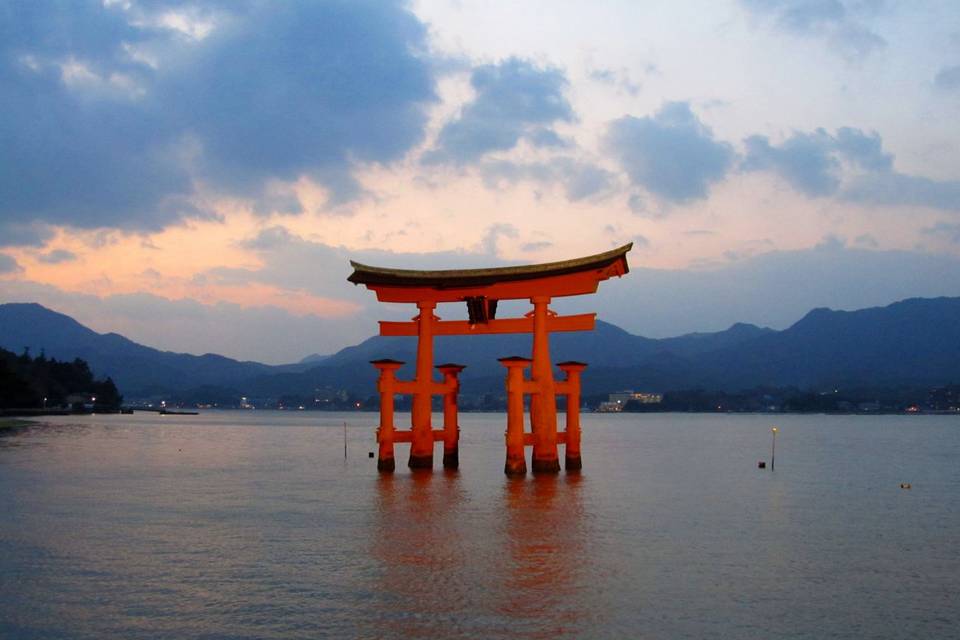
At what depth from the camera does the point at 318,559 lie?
1852 centimetres

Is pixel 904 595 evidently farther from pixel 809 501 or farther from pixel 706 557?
pixel 809 501

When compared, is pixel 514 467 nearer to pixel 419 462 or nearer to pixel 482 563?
pixel 419 462

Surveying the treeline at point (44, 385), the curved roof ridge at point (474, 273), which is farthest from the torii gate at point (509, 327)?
the treeline at point (44, 385)

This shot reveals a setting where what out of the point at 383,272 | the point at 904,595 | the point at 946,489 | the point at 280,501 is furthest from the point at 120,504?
the point at 946,489

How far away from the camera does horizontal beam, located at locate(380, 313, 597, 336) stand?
33.0 meters

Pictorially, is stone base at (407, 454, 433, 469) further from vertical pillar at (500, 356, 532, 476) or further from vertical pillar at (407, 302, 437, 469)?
vertical pillar at (500, 356, 532, 476)

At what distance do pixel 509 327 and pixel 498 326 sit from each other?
472 mm

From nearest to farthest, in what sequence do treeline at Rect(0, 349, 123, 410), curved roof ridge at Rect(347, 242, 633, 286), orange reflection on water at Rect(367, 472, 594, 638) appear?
orange reflection on water at Rect(367, 472, 594, 638) → curved roof ridge at Rect(347, 242, 633, 286) → treeline at Rect(0, 349, 123, 410)

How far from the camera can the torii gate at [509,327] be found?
1248 inches

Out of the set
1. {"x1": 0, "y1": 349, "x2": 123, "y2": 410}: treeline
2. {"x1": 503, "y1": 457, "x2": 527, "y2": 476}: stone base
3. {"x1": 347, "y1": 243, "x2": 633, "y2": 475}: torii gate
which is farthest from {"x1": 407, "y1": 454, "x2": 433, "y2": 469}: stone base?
{"x1": 0, "y1": 349, "x2": 123, "y2": 410}: treeline

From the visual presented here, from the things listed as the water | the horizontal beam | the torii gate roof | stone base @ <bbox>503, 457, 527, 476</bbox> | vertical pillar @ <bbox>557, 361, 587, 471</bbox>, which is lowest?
the water

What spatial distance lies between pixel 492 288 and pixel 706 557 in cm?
1573

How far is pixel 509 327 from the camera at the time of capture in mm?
34781

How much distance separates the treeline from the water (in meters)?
74.5
